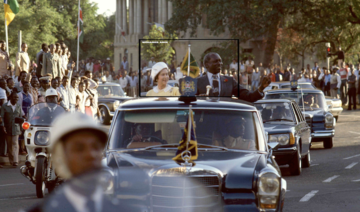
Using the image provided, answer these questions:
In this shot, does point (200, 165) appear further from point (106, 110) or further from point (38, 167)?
point (106, 110)

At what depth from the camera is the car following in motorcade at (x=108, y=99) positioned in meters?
25.7

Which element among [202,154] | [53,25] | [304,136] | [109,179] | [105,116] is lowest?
[105,116]

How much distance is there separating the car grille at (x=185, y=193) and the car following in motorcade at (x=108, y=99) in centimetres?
2003

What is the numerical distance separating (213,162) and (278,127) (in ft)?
24.3

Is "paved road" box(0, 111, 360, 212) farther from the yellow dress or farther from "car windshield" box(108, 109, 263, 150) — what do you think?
"car windshield" box(108, 109, 263, 150)

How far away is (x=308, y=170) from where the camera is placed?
1334 centimetres

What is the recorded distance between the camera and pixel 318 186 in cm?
1111

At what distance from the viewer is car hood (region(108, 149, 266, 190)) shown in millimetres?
5512

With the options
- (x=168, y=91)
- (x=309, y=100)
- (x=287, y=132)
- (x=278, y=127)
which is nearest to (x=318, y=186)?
(x=287, y=132)

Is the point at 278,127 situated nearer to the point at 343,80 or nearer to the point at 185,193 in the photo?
the point at 185,193

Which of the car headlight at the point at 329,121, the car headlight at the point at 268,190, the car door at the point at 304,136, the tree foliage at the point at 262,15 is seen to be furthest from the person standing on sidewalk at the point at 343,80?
the car headlight at the point at 268,190

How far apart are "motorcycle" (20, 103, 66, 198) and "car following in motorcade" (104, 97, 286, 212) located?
3.40 m

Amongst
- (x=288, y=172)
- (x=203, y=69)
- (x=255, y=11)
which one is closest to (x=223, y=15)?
(x=255, y=11)

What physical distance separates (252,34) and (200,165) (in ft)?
114
